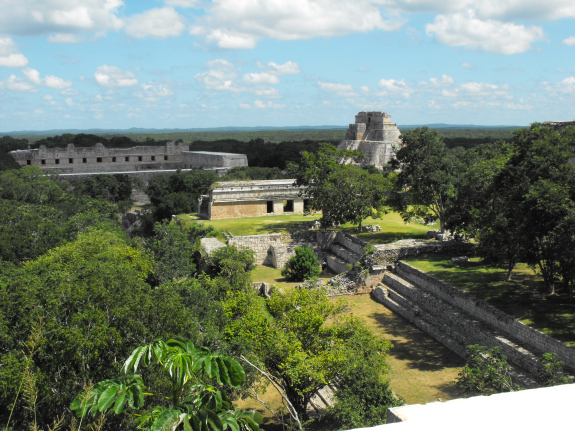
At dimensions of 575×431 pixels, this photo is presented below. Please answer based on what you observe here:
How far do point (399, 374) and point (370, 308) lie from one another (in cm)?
471

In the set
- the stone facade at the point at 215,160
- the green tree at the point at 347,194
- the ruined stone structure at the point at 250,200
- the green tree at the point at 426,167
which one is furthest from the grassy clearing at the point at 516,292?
the stone facade at the point at 215,160

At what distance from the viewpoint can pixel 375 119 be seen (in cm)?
4184

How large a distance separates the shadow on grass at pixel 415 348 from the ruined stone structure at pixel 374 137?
80.6 ft

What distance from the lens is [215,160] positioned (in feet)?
143

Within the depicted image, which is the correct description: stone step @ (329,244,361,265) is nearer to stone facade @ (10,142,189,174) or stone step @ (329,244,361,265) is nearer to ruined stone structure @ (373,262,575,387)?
ruined stone structure @ (373,262,575,387)

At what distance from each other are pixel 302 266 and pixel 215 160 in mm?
26898

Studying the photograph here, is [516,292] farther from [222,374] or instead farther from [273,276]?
[222,374]

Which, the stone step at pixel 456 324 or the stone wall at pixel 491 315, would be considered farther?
the stone step at pixel 456 324

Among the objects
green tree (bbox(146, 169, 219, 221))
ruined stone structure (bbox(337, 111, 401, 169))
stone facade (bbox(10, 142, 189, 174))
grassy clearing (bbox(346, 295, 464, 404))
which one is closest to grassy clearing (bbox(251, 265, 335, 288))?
grassy clearing (bbox(346, 295, 464, 404))

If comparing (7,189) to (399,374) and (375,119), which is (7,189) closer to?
(399,374)

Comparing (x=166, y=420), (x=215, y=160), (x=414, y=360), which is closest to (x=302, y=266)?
(x=414, y=360)

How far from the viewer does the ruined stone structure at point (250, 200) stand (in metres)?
24.7

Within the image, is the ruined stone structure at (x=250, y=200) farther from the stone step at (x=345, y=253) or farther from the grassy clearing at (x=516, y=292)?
the grassy clearing at (x=516, y=292)

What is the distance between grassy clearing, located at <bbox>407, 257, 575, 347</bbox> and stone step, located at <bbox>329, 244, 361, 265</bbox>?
258 cm
